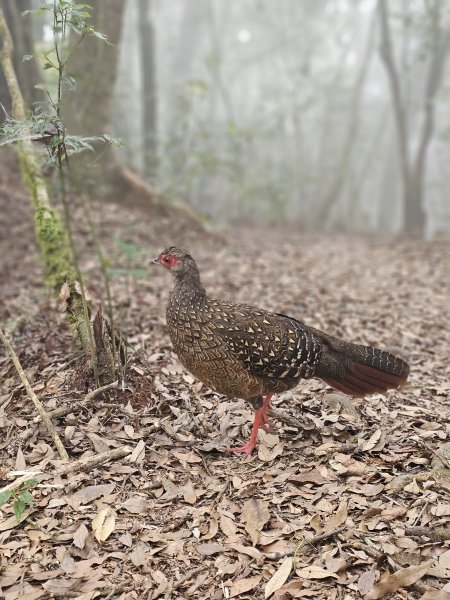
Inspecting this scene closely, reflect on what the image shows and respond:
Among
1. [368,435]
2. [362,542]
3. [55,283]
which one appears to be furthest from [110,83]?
[362,542]

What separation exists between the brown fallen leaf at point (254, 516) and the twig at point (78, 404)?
4.58ft

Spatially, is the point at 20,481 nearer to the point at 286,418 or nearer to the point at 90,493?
the point at 90,493

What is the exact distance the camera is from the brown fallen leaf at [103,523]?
314 cm

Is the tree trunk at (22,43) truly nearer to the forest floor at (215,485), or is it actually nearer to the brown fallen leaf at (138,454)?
the forest floor at (215,485)

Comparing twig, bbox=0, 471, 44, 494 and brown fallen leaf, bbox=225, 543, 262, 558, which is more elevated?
twig, bbox=0, 471, 44, 494

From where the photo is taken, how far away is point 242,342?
380 cm

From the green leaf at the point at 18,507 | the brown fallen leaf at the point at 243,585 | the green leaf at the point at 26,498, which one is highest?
the green leaf at the point at 26,498

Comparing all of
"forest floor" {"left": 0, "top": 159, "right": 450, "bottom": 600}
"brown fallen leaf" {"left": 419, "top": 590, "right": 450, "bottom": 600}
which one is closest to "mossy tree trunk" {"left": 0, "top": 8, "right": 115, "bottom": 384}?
"forest floor" {"left": 0, "top": 159, "right": 450, "bottom": 600}

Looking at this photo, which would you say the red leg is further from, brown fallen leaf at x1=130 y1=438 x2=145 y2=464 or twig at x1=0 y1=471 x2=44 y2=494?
twig at x1=0 y1=471 x2=44 y2=494

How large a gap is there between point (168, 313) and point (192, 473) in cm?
112

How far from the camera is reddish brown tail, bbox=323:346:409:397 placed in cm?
407

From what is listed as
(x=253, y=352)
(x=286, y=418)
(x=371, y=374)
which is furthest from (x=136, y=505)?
(x=371, y=374)

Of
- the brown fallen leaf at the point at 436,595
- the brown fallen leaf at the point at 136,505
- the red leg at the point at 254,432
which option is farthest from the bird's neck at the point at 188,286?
the brown fallen leaf at the point at 436,595

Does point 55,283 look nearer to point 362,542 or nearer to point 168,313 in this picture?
point 168,313
